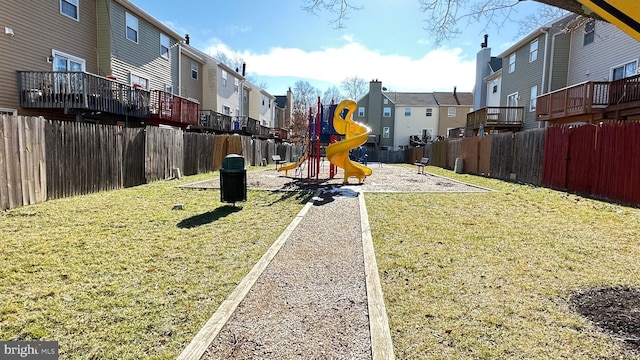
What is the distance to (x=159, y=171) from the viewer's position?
45.7 feet

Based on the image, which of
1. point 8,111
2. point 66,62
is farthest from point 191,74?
point 8,111

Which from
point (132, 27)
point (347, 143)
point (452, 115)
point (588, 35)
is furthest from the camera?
point (452, 115)

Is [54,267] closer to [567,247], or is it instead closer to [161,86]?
[567,247]

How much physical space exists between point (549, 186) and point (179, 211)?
43.3 ft

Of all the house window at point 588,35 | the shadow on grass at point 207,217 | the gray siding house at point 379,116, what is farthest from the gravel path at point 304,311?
the gray siding house at point 379,116

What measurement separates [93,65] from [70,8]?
261 cm

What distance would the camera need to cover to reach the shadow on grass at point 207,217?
636 cm

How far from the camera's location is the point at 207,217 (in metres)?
7.04

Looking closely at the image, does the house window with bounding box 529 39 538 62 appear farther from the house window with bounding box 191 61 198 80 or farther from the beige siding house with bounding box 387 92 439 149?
the house window with bounding box 191 61 198 80

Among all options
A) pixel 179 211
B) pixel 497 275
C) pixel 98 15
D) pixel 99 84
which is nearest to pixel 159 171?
pixel 99 84

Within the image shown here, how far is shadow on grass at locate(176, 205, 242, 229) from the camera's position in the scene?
636 centimetres

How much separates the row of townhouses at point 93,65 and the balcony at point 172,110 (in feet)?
0.19

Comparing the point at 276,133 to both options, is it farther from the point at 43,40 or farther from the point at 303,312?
the point at 303,312

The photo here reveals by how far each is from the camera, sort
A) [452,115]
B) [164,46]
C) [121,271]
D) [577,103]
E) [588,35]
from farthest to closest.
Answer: [452,115], [164,46], [588,35], [577,103], [121,271]
